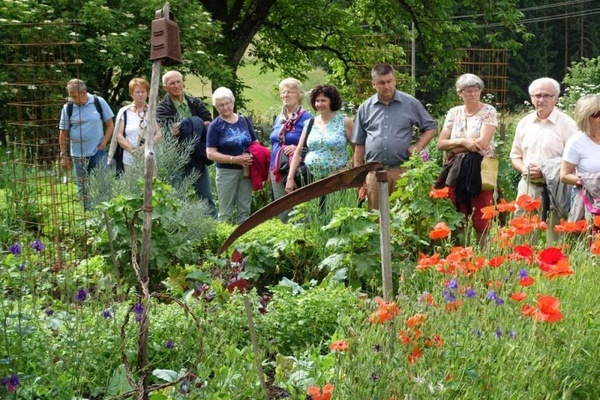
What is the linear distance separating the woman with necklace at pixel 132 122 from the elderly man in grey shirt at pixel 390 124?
7.02 feet

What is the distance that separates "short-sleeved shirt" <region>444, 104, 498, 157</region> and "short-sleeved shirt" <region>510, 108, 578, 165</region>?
35 centimetres

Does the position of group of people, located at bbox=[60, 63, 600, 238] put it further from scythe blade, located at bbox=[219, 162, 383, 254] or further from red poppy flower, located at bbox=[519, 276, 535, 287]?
scythe blade, located at bbox=[219, 162, 383, 254]

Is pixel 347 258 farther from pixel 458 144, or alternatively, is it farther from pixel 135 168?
→ pixel 135 168

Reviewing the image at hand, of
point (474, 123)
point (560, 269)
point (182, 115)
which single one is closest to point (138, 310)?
point (560, 269)

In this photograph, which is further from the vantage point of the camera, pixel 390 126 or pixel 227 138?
pixel 227 138

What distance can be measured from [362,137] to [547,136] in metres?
1.51

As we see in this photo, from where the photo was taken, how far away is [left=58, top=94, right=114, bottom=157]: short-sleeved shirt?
881 cm

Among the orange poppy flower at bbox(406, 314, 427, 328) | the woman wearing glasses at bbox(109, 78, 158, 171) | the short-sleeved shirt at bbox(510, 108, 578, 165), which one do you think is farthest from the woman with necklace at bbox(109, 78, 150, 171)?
the orange poppy flower at bbox(406, 314, 427, 328)

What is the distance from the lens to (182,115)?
827 cm

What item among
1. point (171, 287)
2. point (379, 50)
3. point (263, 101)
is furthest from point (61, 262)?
point (263, 101)

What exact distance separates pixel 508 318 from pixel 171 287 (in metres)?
2.21

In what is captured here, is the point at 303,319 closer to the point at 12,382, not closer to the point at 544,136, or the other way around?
the point at 12,382

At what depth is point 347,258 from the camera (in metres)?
5.38

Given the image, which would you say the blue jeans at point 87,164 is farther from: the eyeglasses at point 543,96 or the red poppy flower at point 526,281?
the red poppy flower at point 526,281
